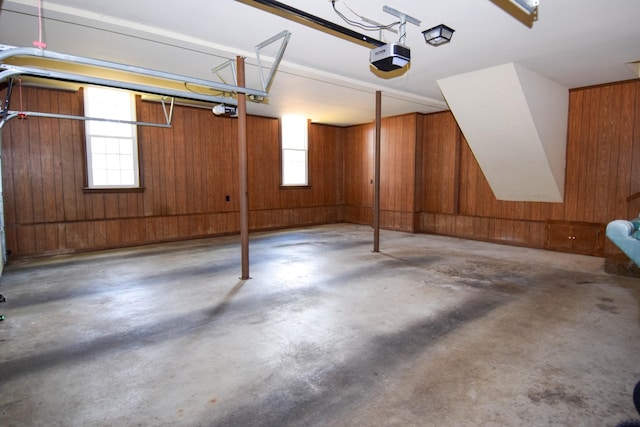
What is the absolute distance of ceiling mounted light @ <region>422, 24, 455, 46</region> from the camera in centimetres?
350

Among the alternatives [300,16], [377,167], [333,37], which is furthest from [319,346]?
[377,167]

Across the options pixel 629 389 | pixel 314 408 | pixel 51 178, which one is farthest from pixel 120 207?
pixel 629 389

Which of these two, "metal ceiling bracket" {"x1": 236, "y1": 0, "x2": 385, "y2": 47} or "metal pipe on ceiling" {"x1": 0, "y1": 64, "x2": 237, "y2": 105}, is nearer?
"metal pipe on ceiling" {"x1": 0, "y1": 64, "x2": 237, "y2": 105}

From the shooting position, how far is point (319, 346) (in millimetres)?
2699

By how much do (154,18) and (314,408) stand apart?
3743mm

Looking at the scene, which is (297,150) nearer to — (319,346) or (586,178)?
(586,178)

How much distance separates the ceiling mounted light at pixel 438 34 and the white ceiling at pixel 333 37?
93 mm

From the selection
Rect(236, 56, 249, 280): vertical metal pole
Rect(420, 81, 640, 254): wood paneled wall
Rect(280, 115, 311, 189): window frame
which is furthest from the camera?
Rect(280, 115, 311, 189): window frame

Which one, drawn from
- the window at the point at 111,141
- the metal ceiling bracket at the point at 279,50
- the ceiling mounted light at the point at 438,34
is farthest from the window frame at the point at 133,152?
the ceiling mounted light at the point at 438,34

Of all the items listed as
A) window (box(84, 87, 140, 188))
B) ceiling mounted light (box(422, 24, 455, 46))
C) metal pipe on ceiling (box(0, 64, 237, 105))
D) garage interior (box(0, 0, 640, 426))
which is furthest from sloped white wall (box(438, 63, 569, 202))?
window (box(84, 87, 140, 188))

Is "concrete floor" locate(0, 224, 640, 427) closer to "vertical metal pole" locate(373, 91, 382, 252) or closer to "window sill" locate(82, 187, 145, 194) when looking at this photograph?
"vertical metal pole" locate(373, 91, 382, 252)

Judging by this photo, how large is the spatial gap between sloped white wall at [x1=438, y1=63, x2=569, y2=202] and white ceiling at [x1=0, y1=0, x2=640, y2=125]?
0.73 ft

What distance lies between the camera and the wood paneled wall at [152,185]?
18.6 ft

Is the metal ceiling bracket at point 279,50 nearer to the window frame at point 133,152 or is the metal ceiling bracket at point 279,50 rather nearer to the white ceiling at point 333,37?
the white ceiling at point 333,37
